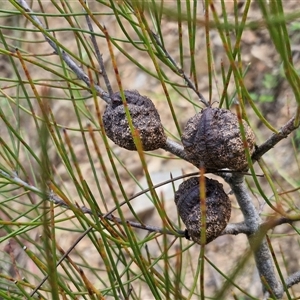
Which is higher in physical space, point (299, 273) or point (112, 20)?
point (112, 20)

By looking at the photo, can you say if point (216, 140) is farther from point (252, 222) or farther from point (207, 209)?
point (252, 222)

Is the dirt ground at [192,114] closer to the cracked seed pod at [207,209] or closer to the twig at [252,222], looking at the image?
the twig at [252,222]

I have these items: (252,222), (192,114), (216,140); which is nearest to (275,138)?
(216,140)

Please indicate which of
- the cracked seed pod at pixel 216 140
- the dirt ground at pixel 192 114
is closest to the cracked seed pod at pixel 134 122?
the cracked seed pod at pixel 216 140

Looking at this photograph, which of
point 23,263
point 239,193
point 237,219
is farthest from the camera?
point 23,263

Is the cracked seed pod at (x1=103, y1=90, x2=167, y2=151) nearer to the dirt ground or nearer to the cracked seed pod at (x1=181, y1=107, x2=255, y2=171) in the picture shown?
the cracked seed pod at (x1=181, y1=107, x2=255, y2=171)

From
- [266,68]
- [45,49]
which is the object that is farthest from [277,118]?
[45,49]

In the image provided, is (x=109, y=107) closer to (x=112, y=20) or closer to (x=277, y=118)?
(x=277, y=118)
